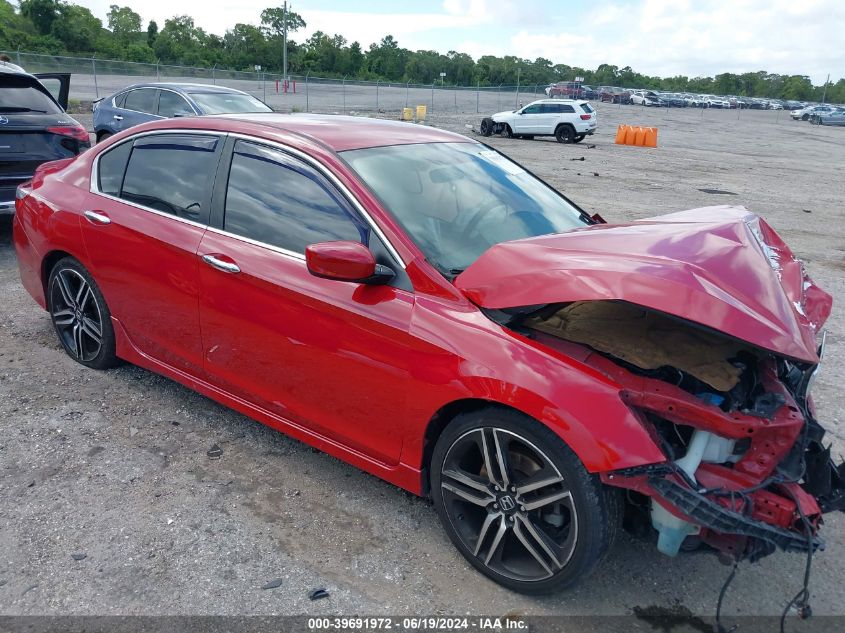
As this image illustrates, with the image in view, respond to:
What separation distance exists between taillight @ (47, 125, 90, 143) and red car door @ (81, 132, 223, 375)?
136 inches

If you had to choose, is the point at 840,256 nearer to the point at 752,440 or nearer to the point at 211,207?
the point at 752,440

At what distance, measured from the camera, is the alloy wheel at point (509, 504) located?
103 inches

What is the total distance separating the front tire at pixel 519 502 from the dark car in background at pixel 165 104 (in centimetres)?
1017

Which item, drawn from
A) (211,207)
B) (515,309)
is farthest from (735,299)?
(211,207)

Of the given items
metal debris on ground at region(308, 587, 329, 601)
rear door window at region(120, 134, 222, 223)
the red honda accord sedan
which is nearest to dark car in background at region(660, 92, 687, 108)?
rear door window at region(120, 134, 222, 223)

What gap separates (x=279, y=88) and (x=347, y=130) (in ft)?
140

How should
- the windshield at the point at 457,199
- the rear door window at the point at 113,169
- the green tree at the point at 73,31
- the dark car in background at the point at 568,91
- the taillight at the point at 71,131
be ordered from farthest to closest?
1. the green tree at the point at 73,31
2. the dark car in background at the point at 568,91
3. the taillight at the point at 71,131
4. the rear door window at the point at 113,169
5. the windshield at the point at 457,199

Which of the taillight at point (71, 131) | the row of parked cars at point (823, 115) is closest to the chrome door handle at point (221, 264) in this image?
the taillight at point (71, 131)

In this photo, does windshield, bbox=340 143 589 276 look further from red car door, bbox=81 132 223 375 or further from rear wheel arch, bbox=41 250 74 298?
rear wheel arch, bbox=41 250 74 298

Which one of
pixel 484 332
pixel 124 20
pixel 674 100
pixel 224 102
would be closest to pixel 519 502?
pixel 484 332

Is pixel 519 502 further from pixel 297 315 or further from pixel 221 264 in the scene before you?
pixel 221 264

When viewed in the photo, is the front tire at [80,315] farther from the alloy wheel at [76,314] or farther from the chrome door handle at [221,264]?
the chrome door handle at [221,264]

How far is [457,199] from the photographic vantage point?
3.43m

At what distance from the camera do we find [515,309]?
8.99 ft
